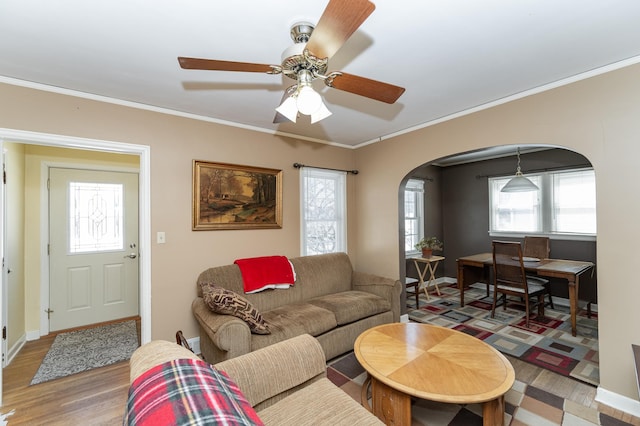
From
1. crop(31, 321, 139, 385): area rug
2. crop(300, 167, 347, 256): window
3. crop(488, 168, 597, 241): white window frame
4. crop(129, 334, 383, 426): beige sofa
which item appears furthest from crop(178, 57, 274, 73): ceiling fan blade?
crop(488, 168, 597, 241): white window frame

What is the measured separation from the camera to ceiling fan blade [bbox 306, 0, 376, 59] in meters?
1.02

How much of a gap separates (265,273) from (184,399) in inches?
88.0

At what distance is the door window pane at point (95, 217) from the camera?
358 cm

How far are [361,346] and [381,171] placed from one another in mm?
2471

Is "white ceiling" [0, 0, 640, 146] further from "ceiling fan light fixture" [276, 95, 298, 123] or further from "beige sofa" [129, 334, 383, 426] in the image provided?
"beige sofa" [129, 334, 383, 426]

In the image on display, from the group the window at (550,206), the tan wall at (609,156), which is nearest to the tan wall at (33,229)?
the tan wall at (609,156)

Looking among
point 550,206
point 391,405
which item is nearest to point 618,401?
point 391,405

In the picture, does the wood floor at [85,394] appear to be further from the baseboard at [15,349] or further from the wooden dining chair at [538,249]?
the wooden dining chair at [538,249]

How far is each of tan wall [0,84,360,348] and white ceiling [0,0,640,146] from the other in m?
0.18

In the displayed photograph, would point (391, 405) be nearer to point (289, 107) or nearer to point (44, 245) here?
point (289, 107)

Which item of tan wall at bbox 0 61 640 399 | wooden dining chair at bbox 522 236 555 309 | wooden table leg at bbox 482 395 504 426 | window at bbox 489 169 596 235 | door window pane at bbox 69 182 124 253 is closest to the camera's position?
wooden table leg at bbox 482 395 504 426

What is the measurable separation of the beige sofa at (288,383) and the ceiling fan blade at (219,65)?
1309 millimetres

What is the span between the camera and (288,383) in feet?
5.06

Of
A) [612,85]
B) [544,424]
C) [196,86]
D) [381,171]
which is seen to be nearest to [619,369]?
[544,424]
